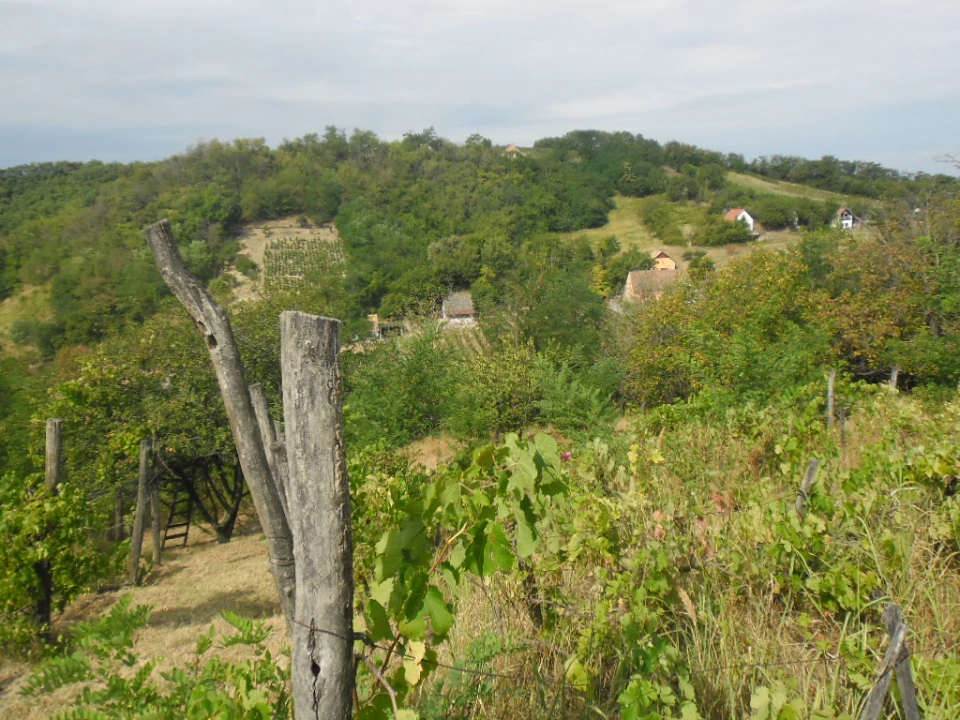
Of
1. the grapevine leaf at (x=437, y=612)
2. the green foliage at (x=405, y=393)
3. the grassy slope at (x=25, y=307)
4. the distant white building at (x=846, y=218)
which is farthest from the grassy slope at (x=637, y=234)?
the grapevine leaf at (x=437, y=612)

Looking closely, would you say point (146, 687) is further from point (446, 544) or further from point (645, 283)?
point (645, 283)

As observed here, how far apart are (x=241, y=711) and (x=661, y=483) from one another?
308 centimetres

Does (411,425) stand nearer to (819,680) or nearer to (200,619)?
(200,619)

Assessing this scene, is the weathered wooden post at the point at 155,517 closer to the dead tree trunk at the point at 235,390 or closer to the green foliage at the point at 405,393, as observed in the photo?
the green foliage at the point at 405,393

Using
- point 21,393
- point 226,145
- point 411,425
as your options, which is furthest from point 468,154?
point 411,425

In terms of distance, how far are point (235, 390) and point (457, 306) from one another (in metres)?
45.6

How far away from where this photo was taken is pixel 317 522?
4.56ft

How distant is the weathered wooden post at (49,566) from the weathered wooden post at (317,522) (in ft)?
14.9

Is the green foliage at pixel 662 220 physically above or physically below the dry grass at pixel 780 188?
below

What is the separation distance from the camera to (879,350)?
1274cm

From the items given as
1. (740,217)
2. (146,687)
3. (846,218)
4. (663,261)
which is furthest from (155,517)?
(740,217)

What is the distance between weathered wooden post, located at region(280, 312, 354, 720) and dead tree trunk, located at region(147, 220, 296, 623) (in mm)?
673

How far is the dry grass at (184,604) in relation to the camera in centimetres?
421

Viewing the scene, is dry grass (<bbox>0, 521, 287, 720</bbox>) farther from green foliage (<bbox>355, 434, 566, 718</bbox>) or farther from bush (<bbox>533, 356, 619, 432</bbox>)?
bush (<bbox>533, 356, 619, 432</bbox>)
